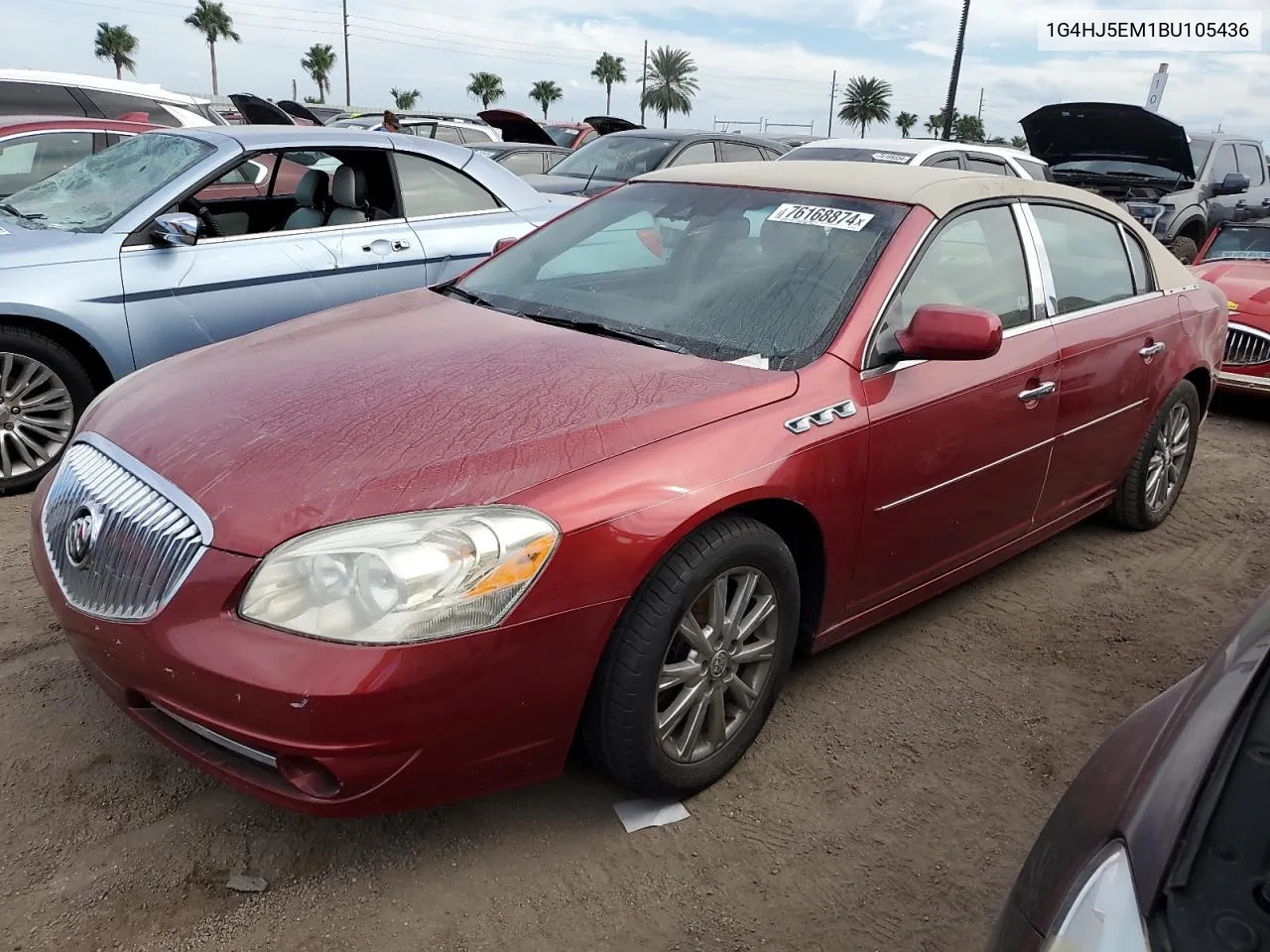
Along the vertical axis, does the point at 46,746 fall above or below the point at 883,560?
below

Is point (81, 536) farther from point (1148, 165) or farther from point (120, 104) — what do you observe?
point (1148, 165)

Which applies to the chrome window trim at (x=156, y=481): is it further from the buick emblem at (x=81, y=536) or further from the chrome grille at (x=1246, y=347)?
the chrome grille at (x=1246, y=347)

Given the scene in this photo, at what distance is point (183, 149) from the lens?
4906 millimetres

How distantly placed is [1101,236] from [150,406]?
3435 millimetres

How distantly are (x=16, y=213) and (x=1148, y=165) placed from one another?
433 inches

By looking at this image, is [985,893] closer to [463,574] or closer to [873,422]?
[873,422]

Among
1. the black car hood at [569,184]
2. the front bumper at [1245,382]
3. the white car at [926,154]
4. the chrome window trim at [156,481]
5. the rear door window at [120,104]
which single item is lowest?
the front bumper at [1245,382]

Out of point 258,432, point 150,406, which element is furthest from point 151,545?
point 150,406

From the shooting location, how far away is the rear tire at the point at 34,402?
4.17 meters

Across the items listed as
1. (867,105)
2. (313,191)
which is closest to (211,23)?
(867,105)

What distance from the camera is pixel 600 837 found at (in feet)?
8.09

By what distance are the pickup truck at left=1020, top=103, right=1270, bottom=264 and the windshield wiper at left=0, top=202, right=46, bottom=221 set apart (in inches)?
380

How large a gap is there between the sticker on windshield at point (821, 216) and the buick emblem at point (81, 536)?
2.08 meters

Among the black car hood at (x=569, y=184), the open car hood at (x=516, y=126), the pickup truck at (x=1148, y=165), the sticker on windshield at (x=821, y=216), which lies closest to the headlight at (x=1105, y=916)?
the sticker on windshield at (x=821, y=216)
